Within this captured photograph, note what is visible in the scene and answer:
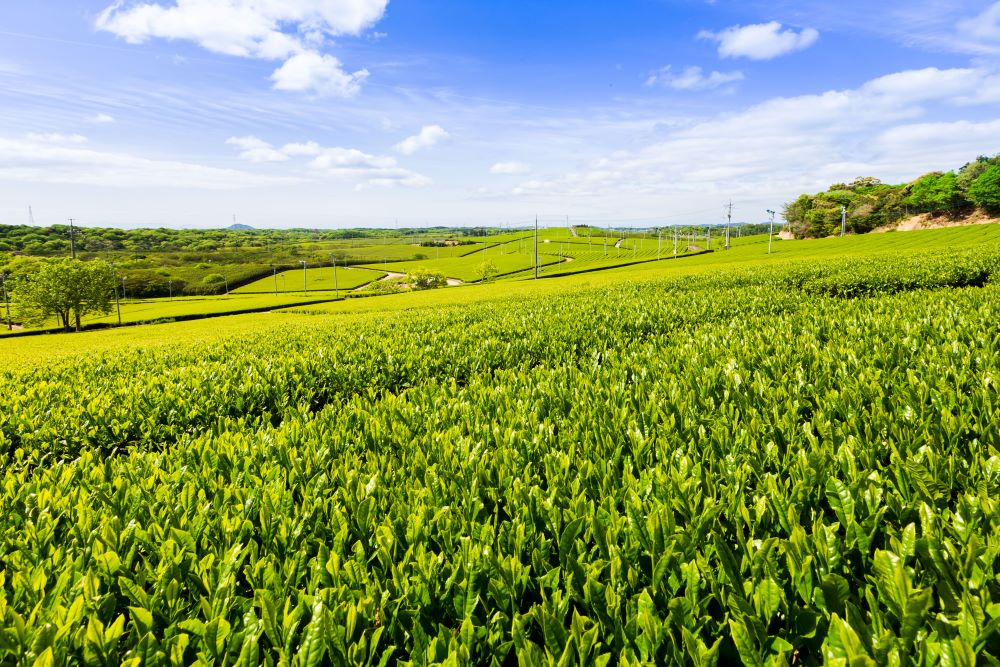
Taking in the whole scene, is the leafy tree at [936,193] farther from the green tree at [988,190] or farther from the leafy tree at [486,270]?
the leafy tree at [486,270]

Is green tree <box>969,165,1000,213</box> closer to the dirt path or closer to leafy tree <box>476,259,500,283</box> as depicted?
leafy tree <box>476,259,500,283</box>

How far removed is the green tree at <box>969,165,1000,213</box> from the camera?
8838 centimetres

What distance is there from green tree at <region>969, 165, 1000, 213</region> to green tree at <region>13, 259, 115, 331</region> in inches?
5992

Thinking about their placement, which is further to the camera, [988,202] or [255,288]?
[255,288]

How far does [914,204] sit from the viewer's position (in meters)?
108

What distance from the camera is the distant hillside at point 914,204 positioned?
92.4 m

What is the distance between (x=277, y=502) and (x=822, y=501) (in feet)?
9.36

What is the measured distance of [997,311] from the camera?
740cm

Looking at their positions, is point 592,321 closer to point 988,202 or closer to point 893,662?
point 893,662

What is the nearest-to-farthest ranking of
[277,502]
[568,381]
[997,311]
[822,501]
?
[822,501], [277,502], [568,381], [997,311]

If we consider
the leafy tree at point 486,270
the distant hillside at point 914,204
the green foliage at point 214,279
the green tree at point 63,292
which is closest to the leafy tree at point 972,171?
the distant hillside at point 914,204

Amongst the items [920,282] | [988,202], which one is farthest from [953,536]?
[988,202]

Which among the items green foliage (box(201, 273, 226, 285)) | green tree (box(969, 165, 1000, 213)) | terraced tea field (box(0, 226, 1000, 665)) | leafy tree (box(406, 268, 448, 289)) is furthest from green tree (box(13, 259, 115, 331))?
green tree (box(969, 165, 1000, 213))

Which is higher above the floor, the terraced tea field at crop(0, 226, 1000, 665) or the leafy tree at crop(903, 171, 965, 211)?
the leafy tree at crop(903, 171, 965, 211)
